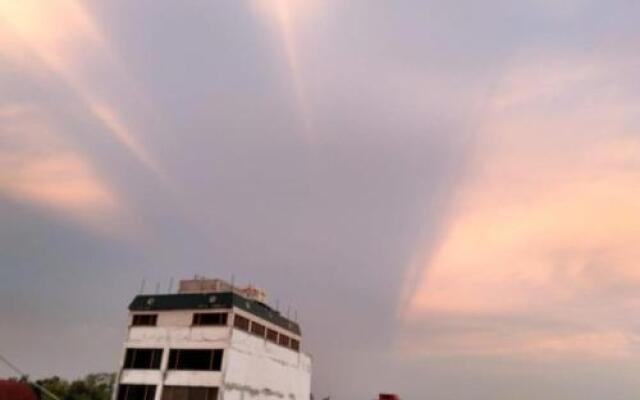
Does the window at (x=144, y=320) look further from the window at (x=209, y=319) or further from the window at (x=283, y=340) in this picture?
the window at (x=283, y=340)

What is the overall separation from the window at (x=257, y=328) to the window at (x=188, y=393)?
31.0ft

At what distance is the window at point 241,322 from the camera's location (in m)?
59.5

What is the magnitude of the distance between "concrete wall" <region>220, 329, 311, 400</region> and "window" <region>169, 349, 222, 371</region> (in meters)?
1.30

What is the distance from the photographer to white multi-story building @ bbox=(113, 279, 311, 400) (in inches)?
2243

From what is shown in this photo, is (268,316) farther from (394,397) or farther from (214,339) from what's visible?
(394,397)

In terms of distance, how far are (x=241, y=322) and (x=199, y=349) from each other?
5.47 metres

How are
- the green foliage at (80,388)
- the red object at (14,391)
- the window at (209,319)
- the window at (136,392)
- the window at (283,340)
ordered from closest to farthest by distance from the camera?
1. the red object at (14,391)
2. the window at (136,392)
3. the window at (209,319)
4. the window at (283,340)
5. the green foliage at (80,388)

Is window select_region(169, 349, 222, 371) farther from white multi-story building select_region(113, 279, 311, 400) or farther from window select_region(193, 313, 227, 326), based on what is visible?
window select_region(193, 313, 227, 326)

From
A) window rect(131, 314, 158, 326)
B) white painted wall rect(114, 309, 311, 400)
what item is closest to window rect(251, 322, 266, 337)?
white painted wall rect(114, 309, 311, 400)

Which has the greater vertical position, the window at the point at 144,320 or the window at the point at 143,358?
the window at the point at 144,320

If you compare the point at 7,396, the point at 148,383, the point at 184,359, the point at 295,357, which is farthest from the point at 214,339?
the point at 7,396

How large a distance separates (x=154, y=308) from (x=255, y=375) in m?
14.3

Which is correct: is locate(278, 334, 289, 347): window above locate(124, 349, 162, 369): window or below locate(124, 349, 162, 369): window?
above

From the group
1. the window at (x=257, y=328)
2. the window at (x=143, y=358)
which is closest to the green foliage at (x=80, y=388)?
the window at (x=143, y=358)
